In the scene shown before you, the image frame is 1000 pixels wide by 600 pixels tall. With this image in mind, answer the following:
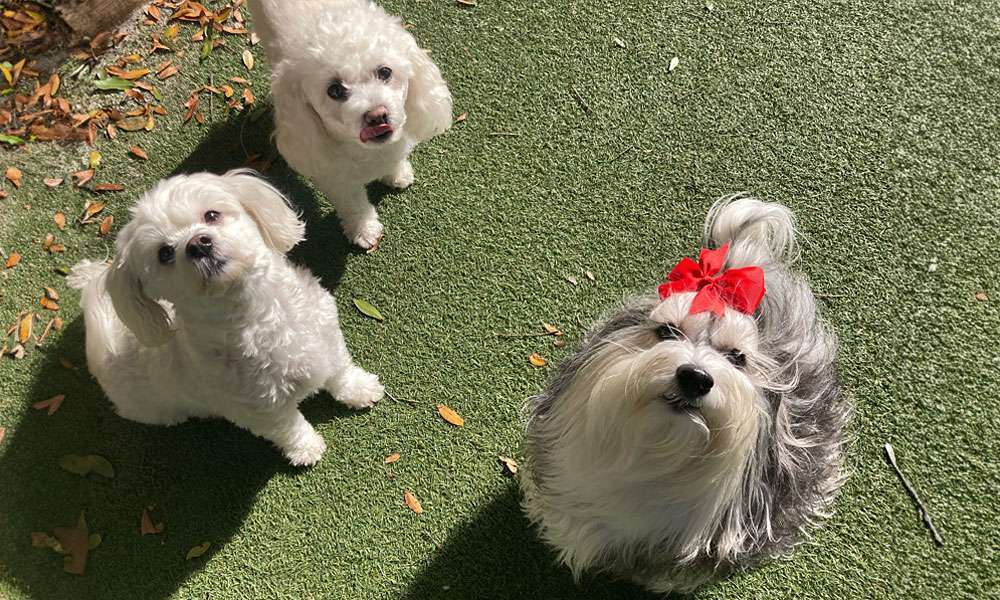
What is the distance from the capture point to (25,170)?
3604 millimetres

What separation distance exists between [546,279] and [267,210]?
152cm

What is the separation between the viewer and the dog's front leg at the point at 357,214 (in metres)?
3.05

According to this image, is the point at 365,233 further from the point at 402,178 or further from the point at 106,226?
the point at 106,226

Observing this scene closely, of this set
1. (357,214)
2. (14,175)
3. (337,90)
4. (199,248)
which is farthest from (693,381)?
(14,175)

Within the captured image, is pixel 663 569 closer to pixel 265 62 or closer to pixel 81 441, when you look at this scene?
pixel 81 441

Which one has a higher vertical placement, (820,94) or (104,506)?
(820,94)

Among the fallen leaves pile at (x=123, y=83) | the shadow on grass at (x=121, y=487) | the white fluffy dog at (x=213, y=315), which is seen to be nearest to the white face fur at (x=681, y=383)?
the white fluffy dog at (x=213, y=315)

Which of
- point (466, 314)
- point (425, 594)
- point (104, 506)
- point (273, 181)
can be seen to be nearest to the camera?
point (425, 594)

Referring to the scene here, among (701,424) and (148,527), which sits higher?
(701,424)

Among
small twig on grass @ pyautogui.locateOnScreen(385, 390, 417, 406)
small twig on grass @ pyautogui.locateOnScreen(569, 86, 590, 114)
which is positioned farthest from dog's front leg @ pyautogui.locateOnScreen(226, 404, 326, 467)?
small twig on grass @ pyautogui.locateOnScreen(569, 86, 590, 114)

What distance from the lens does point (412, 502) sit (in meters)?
2.92

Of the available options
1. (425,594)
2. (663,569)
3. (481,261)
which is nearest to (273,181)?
(481,261)

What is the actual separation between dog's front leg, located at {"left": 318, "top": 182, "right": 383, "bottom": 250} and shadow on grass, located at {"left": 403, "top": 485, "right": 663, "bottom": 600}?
1.57 metres

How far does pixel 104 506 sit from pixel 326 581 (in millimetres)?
1196
